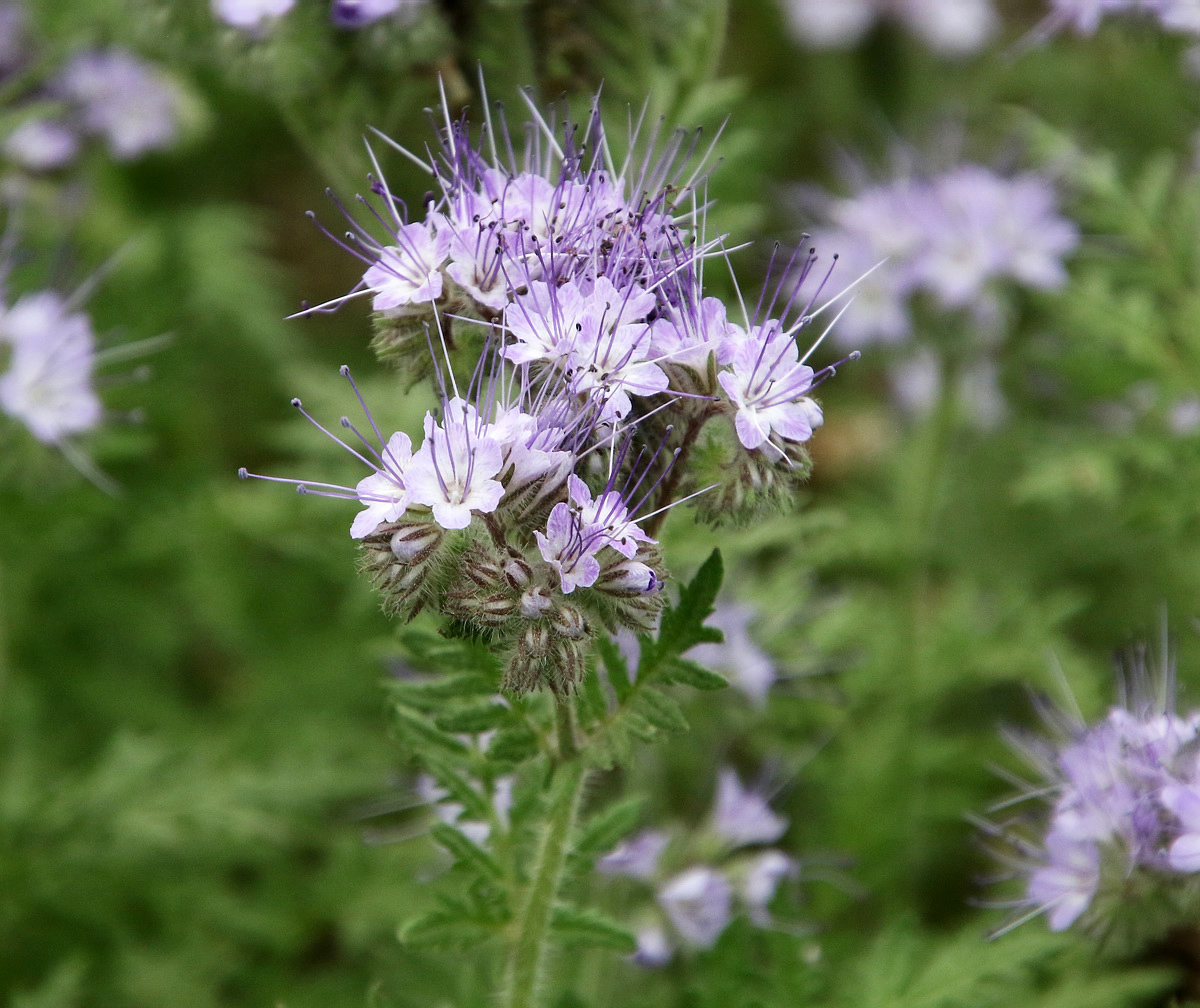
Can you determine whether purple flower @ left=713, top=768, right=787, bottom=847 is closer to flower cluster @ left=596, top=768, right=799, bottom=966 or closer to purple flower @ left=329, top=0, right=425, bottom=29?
flower cluster @ left=596, top=768, right=799, bottom=966

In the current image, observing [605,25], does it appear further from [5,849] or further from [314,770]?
[5,849]

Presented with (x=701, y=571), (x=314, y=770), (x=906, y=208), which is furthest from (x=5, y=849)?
(x=906, y=208)

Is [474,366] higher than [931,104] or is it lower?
higher

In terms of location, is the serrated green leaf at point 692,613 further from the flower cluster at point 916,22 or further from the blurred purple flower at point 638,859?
the flower cluster at point 916,22

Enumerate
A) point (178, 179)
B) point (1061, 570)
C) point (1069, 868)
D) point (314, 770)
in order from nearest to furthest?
point (1069, 868)
point (314, 770)
point (1061, 570)
point (178, 179)

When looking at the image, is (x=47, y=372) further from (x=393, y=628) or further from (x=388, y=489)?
(x=388, y=489)

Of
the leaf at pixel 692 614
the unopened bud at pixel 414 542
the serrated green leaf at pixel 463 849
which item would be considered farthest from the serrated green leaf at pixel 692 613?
the serrated green leaf at pixel 463 849
